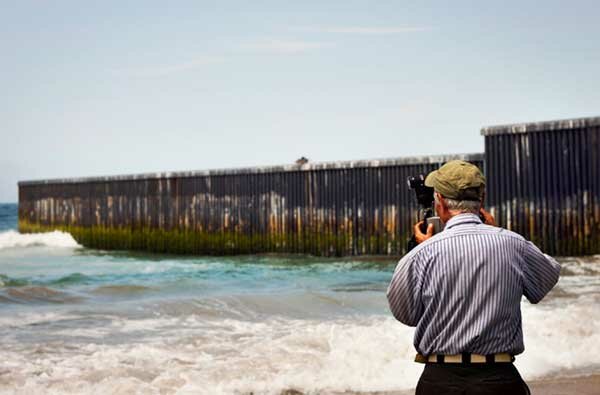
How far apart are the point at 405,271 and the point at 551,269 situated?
580 mm

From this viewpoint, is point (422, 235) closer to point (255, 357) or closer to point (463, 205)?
point (463, 205)

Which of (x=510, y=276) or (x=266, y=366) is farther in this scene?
(x=266, y=366)

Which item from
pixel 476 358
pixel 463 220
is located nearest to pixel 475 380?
pixel 476 358

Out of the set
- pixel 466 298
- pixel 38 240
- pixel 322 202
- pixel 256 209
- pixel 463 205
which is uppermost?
pixel 463 205

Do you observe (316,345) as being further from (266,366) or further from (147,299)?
(147,299)

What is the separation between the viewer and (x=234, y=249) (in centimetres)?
2573

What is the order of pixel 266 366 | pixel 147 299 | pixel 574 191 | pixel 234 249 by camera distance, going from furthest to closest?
pixel 234 249 → pixel 574 191 → pixel 147 299 → pixel 266 366

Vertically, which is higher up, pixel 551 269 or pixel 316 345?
pixel 551 269

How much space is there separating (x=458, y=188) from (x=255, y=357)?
5.14m

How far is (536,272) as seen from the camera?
3.13m

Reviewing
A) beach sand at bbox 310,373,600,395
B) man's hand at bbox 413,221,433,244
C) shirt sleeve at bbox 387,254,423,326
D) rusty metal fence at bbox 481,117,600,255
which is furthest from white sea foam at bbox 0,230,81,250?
shirt sleeve at bbox 387,254,423,326

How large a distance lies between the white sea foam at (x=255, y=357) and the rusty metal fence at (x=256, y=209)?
39.1 feet

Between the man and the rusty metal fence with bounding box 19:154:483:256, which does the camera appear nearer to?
the man

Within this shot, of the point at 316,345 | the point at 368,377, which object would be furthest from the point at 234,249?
the point at 368,377
